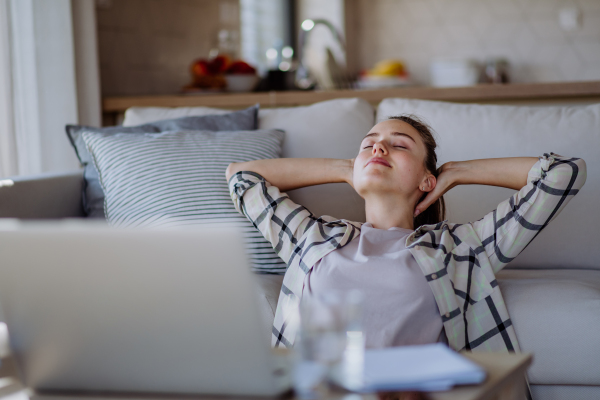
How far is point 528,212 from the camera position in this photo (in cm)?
136

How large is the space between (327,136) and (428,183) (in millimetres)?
538

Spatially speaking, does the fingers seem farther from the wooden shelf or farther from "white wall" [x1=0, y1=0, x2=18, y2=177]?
"white wall" [x1=0, y1=0, x2=18, y2=177]

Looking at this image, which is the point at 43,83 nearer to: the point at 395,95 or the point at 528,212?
the point at 395,95

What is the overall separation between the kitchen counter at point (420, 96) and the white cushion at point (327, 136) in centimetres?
52

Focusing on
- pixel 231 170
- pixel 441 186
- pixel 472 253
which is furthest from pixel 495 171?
pixel 231 170

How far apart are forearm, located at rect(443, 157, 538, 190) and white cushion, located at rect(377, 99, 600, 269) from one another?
27cm

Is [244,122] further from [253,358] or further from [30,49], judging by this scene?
[253,358]

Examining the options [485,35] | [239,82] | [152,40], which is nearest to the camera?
[239,82]

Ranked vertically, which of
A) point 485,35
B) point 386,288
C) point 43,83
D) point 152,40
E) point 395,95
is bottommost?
point 386,288

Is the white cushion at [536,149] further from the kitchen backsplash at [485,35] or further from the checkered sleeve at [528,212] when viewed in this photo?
the kitchen backsplash at [485,35]

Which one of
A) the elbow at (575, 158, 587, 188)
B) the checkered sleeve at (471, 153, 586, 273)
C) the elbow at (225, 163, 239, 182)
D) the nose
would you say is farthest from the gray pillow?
the elbow at (575, 158, 587, 188)

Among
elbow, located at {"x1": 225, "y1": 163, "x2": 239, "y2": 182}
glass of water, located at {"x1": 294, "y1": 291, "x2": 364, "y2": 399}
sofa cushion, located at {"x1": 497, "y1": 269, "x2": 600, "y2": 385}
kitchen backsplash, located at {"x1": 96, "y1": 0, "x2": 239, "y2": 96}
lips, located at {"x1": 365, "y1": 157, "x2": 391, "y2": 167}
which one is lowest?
sofa cushion, located at {"x1": 497, "y1": 269, "x2": 600, "y2": 385}

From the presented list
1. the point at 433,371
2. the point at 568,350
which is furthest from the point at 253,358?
the point at 568,350

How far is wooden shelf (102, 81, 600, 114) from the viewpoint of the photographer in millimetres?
2389
